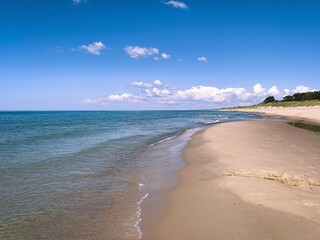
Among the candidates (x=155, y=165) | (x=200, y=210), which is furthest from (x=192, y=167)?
(x=200, y=210)

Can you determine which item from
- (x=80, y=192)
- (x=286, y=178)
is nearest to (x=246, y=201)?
(x=286, y=178)

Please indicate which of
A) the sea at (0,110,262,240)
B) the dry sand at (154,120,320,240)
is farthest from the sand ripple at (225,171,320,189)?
the sea at (0,110,262,240)

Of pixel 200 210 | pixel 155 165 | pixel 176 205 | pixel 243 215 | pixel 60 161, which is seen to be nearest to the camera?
pixel 243 215

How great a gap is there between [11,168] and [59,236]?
869 centimetres

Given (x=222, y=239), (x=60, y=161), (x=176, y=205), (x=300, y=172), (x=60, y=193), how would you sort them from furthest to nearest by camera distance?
(x=60, y=161)
(x=300, y=172)
(x=60, y=193)
(x=176, y=205)
(x=222, y=239)

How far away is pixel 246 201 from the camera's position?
7.79 metres

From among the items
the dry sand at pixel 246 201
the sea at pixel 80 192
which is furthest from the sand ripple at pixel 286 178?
the sea at pixel 80 192

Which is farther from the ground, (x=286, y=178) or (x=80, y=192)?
(x=286, y=178)

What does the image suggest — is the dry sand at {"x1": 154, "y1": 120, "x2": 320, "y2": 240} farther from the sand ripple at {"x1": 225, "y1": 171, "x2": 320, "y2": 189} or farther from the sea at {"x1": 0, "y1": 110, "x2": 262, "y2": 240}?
the sea at {"x1": 0, "y1": 110, "x2": 262, "y2": 240}

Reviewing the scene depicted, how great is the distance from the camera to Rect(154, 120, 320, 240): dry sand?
6027 mm

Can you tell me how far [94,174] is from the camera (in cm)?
1234

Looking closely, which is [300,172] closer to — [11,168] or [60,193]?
[60,193]

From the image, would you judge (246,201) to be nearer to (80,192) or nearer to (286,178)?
(286,178)

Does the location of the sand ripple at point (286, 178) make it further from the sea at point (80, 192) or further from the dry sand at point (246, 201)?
the sea at point (80, 192)
